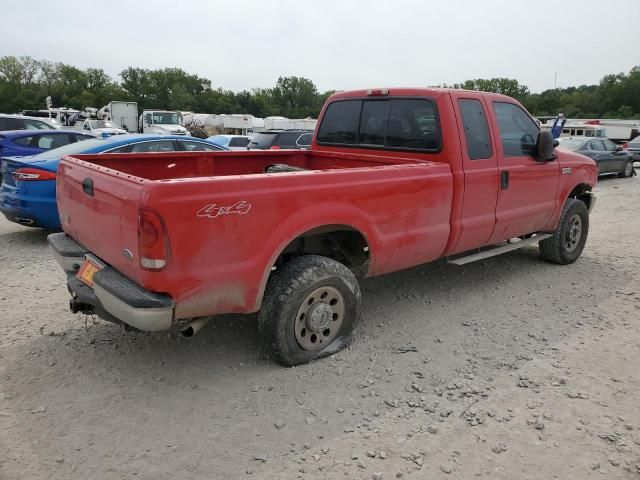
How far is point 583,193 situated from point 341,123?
3.31 m

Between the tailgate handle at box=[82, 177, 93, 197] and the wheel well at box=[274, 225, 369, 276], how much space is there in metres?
1.38

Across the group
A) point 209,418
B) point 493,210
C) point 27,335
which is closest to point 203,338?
point 209,418

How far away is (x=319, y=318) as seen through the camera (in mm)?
3672

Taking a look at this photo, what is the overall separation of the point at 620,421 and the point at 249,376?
239 centimetres

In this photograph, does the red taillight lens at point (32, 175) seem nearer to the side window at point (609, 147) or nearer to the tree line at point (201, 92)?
the side window at point (609, 147)

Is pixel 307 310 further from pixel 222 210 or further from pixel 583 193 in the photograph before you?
pixel 583 193

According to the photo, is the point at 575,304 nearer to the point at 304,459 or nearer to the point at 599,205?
the point at 304,459

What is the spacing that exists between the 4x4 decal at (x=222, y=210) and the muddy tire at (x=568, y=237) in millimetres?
4426

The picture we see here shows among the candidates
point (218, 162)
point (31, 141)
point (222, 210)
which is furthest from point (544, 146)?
point (31, 141)

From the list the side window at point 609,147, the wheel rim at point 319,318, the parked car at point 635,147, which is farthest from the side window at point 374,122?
the parked car at point 635,147

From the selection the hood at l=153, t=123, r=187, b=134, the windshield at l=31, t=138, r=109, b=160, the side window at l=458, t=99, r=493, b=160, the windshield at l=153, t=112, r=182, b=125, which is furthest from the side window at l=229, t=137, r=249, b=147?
the side window at l=458, t=99, r=493, b=160

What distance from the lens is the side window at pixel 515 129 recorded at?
494 centimetres

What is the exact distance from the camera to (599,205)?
11.1m

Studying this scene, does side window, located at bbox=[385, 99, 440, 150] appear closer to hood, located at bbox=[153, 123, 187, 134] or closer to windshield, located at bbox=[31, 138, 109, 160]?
windshield, located at bbox=[31, 138, 109, 160]
